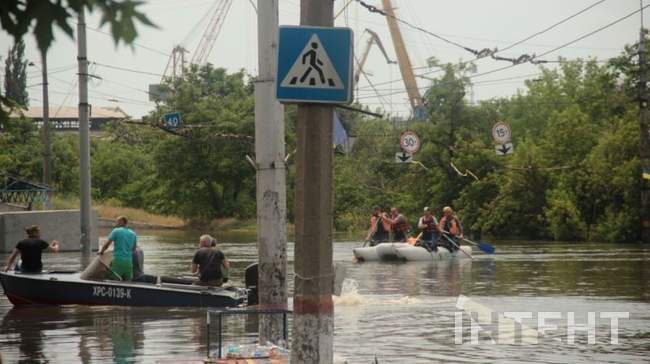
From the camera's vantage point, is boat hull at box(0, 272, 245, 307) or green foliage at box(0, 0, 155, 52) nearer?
green foliage at box(0, 0, 155, 52)

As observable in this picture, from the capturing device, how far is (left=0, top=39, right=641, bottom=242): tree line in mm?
67688

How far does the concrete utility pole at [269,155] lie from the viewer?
15.3 m

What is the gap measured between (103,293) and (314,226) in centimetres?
1328

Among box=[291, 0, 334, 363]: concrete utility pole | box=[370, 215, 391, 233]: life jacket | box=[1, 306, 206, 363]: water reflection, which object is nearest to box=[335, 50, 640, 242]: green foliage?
box=[370, 215, 391, 233]: life jacket

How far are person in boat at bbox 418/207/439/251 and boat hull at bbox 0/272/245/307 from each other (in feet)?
66.1

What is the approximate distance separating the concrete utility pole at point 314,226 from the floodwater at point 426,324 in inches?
120

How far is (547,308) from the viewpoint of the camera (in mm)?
24078

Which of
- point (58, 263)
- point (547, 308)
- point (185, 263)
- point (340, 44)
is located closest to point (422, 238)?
point (185, 263)

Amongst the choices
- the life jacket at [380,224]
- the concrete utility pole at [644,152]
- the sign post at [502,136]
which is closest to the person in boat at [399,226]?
the life jacket at [380,224]

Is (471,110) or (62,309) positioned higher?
(471,110)

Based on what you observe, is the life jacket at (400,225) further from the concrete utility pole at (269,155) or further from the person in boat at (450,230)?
the concrete utility pole at (269,155)

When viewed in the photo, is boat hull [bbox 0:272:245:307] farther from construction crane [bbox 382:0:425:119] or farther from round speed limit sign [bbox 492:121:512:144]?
construction crane [bbox 382:0:425:119]

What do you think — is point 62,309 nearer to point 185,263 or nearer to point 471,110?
point 185,263

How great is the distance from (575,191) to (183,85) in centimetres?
4645
